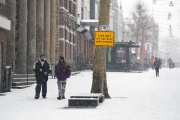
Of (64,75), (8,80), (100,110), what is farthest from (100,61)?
(8,80)

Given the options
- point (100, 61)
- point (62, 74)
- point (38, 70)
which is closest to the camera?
point (62, 74)

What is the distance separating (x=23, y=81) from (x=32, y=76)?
2744mm

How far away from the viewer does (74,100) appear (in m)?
15.3

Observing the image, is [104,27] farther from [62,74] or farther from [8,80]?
[8,80]

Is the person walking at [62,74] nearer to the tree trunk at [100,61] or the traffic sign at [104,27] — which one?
the tree trunk at [100,61]

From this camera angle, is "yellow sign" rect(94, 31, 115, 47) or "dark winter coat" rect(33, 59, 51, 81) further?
"dark winter coat" rect(33, 59, 51, 81)

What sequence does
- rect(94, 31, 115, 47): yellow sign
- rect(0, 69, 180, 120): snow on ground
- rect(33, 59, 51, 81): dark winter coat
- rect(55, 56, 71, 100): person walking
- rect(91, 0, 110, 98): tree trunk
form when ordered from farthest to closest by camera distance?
rect(33, 59, 51, 81): dark winter coat → rect(91, 0, 110, 98): tree trunk → rect(55, 56, 71, 100): person walking → rect(94, 31, 115, 47): yellow sign → rect(0, 69, 180, 120): snow on ground

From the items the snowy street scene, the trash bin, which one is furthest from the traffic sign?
the trash bin

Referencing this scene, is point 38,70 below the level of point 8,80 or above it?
above

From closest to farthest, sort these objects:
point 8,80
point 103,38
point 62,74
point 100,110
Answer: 1. point 100,110
2. point 103,38
3. point 62,74
4. point 8,80

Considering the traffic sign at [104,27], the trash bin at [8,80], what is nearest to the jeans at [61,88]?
the traffic sign at [104,27]

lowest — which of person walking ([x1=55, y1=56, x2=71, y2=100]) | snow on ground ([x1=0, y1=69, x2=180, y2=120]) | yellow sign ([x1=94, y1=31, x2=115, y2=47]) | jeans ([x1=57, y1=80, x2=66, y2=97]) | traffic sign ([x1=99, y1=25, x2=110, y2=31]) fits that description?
snow on ground ([x1=0, y1=69, x2=180, y2=120])

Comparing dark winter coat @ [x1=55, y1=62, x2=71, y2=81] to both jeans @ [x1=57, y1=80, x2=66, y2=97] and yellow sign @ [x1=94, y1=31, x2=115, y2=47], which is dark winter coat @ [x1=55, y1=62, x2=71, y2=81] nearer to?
jeans @ [x1=57, y1=80, x2=66, y2=97]

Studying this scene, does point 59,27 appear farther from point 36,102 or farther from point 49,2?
point 36,102
